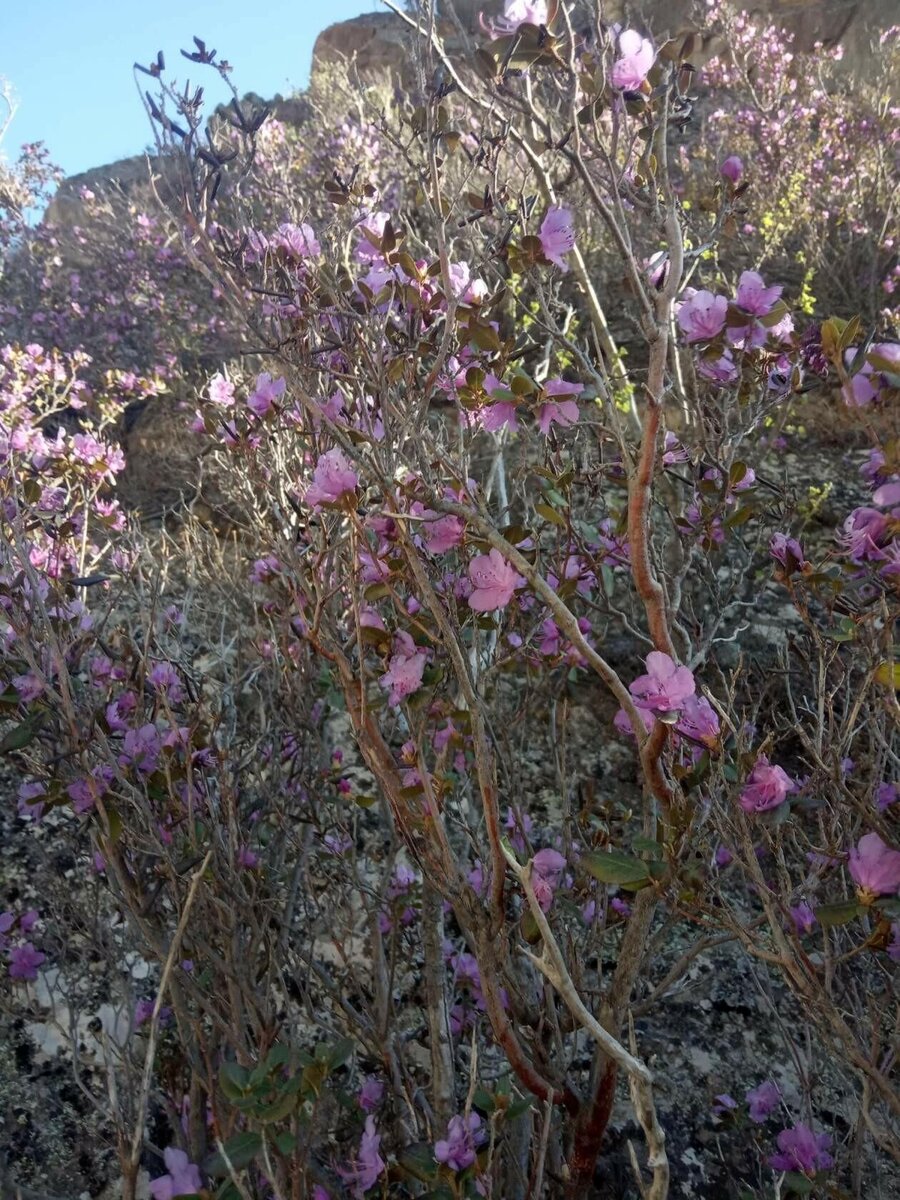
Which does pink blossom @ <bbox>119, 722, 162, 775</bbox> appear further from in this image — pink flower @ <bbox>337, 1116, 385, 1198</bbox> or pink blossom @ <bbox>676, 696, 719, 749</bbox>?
pink blossom @ <bbox>676, 696, 719, 749</bbox>

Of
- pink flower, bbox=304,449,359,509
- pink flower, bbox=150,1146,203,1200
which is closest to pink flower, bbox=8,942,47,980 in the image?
pink flower, bbox=150,1146,203,1200

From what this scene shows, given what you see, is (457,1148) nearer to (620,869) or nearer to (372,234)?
(620,869)

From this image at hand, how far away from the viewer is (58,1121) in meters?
2.28

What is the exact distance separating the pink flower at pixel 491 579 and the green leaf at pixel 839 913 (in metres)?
0.63

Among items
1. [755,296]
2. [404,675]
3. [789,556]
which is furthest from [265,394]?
[789,556]

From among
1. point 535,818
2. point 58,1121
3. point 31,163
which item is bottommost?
point 535,818

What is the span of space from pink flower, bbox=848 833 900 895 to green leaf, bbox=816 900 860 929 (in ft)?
0.11

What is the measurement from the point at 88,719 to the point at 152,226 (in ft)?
29.3

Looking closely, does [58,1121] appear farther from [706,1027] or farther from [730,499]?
[730,499]

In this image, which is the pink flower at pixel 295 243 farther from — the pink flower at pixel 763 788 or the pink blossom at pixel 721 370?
the pink flower at pixel 763 788

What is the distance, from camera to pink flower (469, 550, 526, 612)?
1340mm

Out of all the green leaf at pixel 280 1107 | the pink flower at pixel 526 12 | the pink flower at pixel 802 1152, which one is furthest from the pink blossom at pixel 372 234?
the pink flower at pixel 802 1152

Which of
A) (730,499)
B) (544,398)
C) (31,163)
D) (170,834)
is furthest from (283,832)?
(31,163)

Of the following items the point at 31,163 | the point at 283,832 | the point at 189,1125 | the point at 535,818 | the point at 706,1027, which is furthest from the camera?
the point at 31,163
